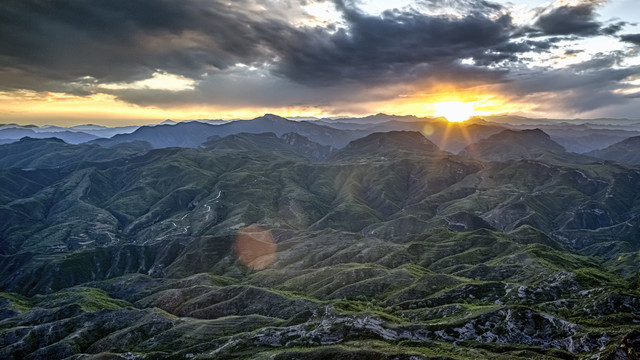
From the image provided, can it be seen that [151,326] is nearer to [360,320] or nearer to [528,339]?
[360,320]

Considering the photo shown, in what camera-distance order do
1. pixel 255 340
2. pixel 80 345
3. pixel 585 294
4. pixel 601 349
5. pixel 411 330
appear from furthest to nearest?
pixel 80 345
pixel 585 294
pixel 255 340
pixel 411 330
pixel 601 349

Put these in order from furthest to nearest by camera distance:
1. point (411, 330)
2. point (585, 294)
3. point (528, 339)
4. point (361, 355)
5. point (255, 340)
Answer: point (585, 294), point (255, 340), point (411, 330), point (528, 339), point (361, 355)

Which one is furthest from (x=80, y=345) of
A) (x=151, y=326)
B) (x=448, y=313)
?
(x=448, y=313)

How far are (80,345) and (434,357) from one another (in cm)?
17344

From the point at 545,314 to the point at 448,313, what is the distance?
35.0m

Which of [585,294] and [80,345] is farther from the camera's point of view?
[80,345]

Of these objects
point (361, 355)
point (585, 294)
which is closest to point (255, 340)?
point (361, 355)

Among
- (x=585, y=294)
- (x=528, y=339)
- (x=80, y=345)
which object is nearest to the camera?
(x=528, y=339)

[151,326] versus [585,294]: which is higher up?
[585,294]

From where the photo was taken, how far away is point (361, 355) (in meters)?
116

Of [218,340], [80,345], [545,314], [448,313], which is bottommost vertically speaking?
[80,345]

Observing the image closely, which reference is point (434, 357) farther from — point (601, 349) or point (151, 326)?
point (151, 326)

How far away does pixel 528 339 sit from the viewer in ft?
413

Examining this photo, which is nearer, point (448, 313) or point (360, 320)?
point (360, 320)
